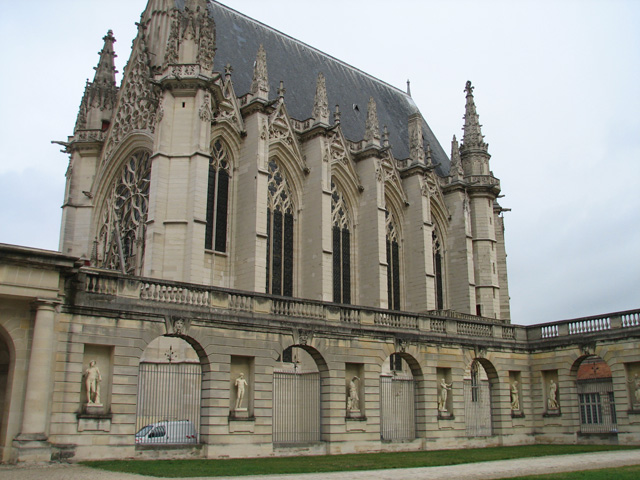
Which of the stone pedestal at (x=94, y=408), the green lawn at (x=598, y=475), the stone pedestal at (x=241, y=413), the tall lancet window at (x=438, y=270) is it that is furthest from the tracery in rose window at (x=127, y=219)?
the green lawn at (x=598, y=475)

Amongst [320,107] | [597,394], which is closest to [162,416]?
[320,107]

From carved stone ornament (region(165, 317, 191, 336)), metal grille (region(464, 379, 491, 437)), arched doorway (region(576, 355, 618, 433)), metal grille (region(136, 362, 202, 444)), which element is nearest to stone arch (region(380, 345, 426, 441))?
metal grille (region(464, 379, 491, 437))

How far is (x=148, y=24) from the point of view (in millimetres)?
31906

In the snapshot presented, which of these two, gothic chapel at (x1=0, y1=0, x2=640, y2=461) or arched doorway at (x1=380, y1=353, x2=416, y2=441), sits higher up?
gothic chapel at (x1=0, y1=0, x2=640, y2=461)

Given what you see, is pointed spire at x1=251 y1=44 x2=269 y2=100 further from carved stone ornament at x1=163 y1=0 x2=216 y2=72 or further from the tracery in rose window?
the tracery in rose window

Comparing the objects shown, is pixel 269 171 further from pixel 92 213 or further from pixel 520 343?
pixel 520 343

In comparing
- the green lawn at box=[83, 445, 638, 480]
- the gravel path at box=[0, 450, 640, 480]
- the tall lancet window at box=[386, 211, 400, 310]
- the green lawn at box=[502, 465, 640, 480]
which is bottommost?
the green lawn at box=[83, 445, 638, 480]

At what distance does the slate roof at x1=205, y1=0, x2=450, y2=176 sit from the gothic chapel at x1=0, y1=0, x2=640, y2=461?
18 centimetres

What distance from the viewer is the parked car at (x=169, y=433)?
18.0 m

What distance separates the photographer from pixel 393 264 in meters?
36.0

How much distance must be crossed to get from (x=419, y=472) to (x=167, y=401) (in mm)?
8391

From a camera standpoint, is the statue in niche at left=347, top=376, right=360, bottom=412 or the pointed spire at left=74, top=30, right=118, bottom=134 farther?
the pointed spire at left=74, top=30, right=118, bottom=134

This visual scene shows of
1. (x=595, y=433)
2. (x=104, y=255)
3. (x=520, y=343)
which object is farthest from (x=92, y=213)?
(x=595, y=433)

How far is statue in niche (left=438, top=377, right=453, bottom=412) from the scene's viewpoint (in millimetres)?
23094
